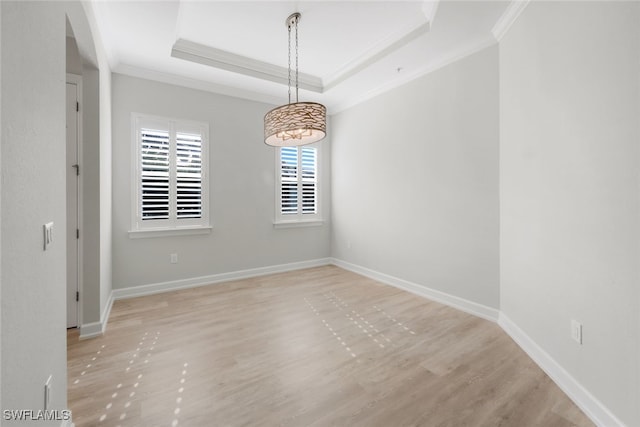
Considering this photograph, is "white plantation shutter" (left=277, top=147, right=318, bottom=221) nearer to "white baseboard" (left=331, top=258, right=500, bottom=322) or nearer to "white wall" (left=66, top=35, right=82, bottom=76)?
"white baseboard" (left=331, top=258, right=500, bottom=322)

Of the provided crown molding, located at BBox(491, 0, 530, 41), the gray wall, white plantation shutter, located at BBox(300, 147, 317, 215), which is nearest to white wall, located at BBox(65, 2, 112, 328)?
the gray wall

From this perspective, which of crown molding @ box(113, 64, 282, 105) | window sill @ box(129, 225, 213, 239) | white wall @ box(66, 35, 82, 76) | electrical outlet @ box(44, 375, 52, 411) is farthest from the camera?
window sill @ box(129, 225, 213, 239)

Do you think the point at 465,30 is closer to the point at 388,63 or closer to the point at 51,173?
the point at 388,63

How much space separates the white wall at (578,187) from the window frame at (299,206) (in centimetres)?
313

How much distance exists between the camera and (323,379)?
79.5 inches

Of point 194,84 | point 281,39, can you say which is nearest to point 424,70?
point 281,39

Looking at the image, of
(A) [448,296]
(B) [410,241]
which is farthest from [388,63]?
(A) [448,296]

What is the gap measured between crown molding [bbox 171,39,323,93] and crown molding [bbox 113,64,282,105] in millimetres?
509

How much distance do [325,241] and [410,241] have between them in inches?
74.7

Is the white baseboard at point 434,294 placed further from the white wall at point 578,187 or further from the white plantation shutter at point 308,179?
the white plantation shutter at point 308,179

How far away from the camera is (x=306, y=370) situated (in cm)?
213

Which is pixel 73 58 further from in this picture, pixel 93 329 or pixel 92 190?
pixel 93 329

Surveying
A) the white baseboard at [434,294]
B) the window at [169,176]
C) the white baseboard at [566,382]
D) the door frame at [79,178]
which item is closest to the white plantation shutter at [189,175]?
the window at [169,176]

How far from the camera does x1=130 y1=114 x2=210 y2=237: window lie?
371 cm
